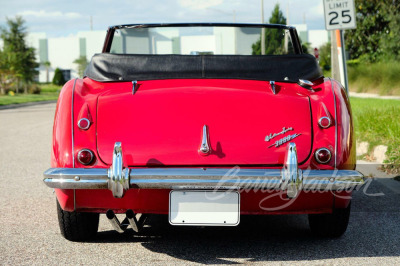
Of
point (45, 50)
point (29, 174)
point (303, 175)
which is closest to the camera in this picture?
point (303, 175)

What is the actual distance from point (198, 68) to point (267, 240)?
4.16 ft

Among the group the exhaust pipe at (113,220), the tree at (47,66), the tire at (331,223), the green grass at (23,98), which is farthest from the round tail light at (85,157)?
the tree at (47,66)

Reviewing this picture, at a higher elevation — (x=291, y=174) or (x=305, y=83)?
(x=305, y=83)

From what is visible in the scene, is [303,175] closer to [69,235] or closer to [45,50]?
[69,235]

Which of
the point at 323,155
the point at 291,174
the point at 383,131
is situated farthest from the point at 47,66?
the point at 291,174

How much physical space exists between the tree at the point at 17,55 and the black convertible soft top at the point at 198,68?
4448 cm

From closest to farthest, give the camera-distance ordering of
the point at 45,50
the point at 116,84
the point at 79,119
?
the point at 79,119
the point at 116,84
the point at 45,50

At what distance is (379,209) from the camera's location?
213 inches

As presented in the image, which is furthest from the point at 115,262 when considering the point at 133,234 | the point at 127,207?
the point at 133,234

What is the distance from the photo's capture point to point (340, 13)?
997cm

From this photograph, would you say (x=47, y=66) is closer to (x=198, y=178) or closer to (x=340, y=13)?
(x=340, y=13)

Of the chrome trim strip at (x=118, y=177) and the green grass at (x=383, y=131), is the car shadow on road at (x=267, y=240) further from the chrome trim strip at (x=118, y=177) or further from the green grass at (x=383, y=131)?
the green grass at (x=383, y=131)

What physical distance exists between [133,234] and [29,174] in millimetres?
3398

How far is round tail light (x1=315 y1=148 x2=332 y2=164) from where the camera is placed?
3.75m
